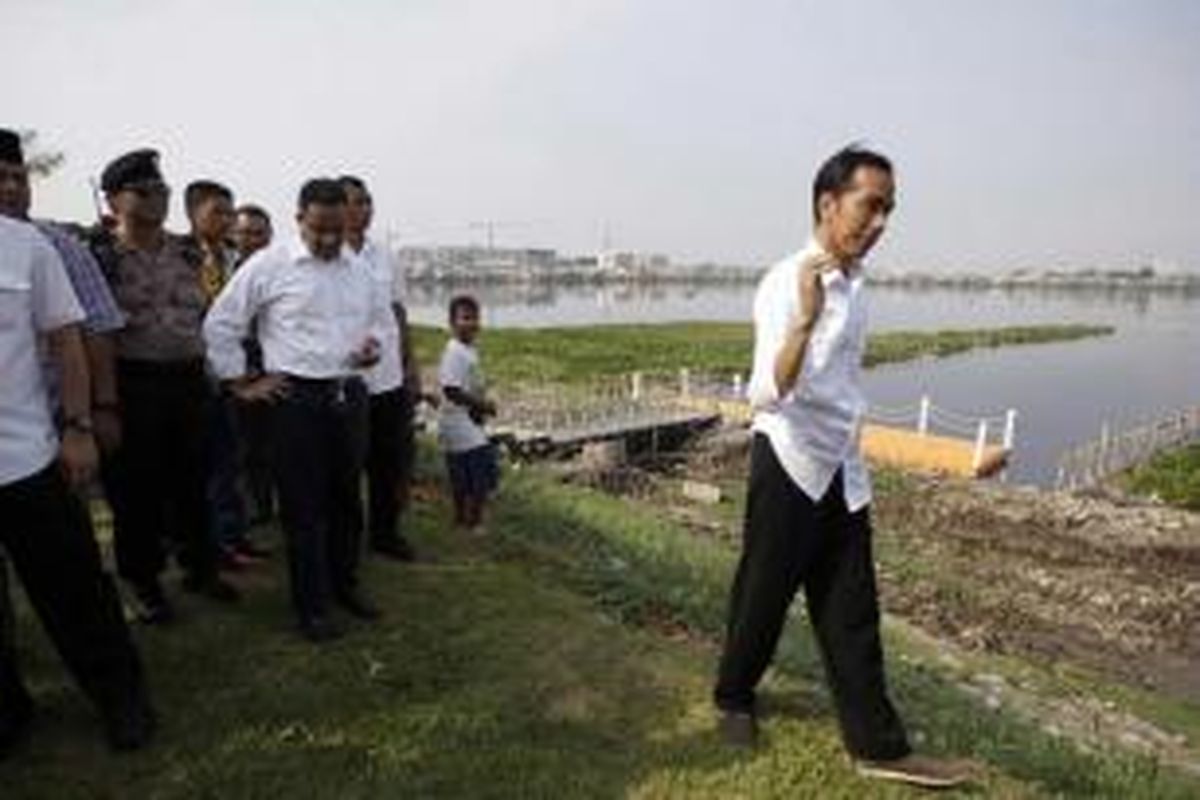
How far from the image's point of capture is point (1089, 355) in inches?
3194

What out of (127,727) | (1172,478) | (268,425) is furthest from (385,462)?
(1172,478)

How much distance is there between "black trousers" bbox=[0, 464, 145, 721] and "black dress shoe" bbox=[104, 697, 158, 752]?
0.06 ft

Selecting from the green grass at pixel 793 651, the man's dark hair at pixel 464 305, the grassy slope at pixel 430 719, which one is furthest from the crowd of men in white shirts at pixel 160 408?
the man's dark hair at pixel 464 305

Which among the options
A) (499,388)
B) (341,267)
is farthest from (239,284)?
(499,388)

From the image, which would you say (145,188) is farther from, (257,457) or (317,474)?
(257,457)

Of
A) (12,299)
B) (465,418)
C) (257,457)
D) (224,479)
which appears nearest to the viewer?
(12,299)

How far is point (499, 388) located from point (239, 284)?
26502 mm

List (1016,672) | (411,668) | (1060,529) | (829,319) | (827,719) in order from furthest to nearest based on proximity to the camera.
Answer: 1. (1060,529)
2. (1016,672)
3. (411,668)
4. (827,719)
5. (829,319)

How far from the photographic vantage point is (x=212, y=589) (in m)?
6.18

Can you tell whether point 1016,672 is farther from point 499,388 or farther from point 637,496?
point 499,388

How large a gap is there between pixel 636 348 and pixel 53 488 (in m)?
58.2

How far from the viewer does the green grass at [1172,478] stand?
27091mm

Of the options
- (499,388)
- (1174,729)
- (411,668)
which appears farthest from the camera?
(499,388)

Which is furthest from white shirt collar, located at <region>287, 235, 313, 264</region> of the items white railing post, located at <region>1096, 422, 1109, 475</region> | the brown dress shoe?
white railing post, located at <region>1096, 422, 1109, 475</region>
